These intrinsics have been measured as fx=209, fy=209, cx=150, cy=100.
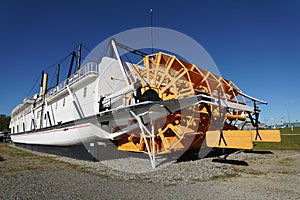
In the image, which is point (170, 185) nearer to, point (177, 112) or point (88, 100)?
point (177, 112)

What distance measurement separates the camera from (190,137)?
9.99 metres

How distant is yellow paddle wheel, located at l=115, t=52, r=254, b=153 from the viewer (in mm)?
8836

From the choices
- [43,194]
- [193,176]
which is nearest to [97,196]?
[43,194]

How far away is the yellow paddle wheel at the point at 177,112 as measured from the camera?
8.84 meters

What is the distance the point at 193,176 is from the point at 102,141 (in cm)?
519

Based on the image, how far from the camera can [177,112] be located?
9.13 meters

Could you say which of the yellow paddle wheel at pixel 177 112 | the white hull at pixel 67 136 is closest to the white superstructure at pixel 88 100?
the white hull at pixel 67 136

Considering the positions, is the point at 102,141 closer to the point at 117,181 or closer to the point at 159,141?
the point at 159,141

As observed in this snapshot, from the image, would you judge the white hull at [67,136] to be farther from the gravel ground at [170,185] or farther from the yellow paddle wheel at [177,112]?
the gravel ground at [170,185]

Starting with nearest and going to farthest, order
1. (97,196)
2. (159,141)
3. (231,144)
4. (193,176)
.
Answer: (97,196) → (193,176) → (231,144) → (159,141)

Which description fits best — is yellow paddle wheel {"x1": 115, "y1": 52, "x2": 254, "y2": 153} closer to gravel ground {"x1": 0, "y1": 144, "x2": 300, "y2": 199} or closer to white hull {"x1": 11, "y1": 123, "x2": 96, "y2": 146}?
white hull {"x1": 11, "y1": 123, "x2": 96, "y2": 146}

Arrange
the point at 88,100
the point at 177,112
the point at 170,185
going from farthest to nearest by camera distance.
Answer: the point at 88,100, the point at 177,112, the point at 170,185

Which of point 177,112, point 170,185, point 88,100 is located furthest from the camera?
point 88,100

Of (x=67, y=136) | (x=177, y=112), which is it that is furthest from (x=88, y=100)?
(x=177, y=112)
